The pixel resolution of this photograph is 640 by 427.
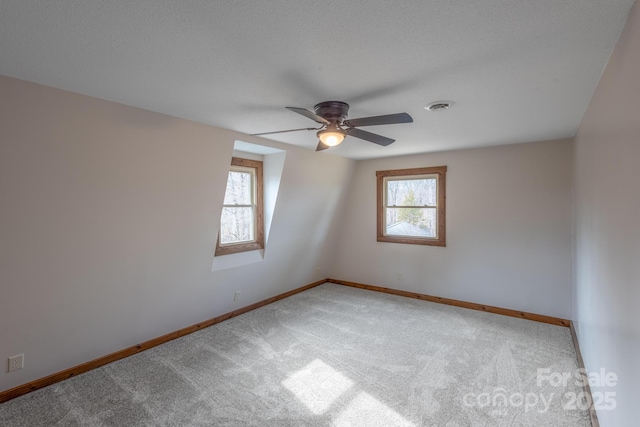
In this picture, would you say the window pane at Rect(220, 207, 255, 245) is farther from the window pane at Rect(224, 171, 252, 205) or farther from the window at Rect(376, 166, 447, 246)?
the window at Rect(376, 166, 447, 246)

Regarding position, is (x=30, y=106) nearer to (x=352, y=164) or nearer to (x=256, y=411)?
(x=256, y=411)

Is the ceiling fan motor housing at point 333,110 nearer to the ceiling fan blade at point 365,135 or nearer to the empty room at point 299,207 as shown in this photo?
the empty room at point 299,207

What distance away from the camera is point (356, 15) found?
1.31 meters

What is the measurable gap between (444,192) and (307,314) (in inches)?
105

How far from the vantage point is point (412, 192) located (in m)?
5.04

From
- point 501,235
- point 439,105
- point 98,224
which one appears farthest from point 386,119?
point 501,235

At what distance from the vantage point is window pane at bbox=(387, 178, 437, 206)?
4.86 m

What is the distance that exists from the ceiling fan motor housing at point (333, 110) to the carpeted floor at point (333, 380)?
215 cm

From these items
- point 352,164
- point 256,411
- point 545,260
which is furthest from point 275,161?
point 545,260

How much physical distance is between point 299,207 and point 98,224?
2.58m

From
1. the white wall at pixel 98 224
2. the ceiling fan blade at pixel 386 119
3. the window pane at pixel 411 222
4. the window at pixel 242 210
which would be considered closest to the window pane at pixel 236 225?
the window at pixel 242 210

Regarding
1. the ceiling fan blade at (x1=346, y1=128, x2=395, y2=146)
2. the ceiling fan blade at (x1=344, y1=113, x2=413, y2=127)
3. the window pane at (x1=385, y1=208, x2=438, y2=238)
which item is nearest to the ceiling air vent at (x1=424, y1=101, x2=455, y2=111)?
the ceiling fan blade at (x1=346, y1=128, x2=395, y2=146)

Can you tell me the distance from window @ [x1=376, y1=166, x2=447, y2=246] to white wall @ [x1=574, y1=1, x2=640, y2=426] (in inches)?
87.7

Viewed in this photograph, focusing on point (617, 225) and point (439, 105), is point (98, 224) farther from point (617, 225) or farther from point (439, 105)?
point (617, 225)
